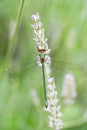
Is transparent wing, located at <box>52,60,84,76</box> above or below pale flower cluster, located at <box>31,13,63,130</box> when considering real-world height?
above

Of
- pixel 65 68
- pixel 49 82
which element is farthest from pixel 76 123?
pixel 49 82

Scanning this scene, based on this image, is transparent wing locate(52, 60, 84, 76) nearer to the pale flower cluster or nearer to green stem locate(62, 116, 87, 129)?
green stem locate(62, 116, 87, 129)

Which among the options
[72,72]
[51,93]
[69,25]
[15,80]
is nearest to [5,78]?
[15,80]

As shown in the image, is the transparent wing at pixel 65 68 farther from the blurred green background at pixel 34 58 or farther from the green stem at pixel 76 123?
the green stem at pixel 76 123

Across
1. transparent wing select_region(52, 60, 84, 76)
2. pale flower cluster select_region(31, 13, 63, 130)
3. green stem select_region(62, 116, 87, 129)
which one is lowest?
pale flower cluster select_region(31, 13, 63, 130)

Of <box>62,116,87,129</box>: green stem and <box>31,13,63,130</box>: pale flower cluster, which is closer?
<box>31,13,63,130</box>: pale flower cluster

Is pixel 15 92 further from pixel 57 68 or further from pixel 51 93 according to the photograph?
pixel 51 93

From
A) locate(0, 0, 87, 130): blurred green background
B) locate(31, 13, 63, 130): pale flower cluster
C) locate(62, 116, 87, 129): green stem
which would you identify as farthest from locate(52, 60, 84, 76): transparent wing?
locate(31, 13, 63, 130): pale flower cluster

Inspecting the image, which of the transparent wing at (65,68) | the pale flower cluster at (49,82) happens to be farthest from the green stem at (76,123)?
the pale flower cluster at (49,82)
